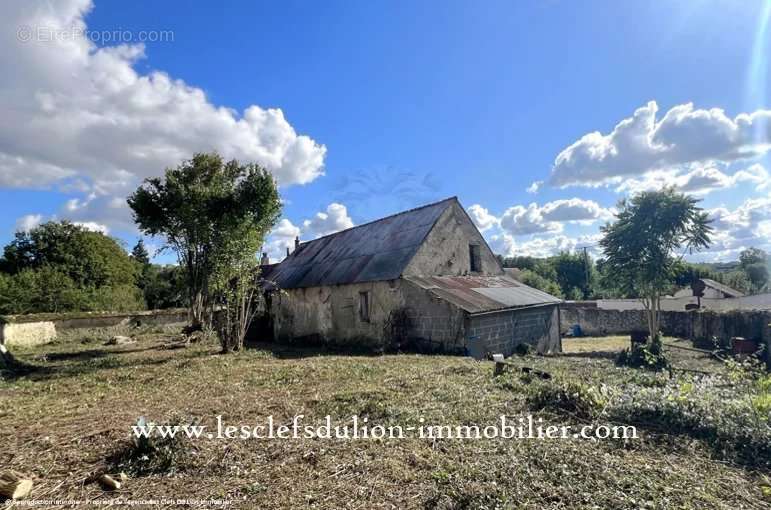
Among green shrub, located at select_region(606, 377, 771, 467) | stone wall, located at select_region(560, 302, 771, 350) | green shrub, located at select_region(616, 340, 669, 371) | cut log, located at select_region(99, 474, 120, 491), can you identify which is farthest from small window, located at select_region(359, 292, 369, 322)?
cut log, located at select_region(99, 474, 120, 491)

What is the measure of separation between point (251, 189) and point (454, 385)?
9459mm

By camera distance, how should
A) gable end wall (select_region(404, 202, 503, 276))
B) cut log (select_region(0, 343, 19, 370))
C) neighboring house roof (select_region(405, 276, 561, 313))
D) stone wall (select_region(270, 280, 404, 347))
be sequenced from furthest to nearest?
gable end wall (select_region(404, 202, 503, 276)) → stone wall (select_region(270, 280, 404, 347)) → neighboring house roof (select_region(405, 276, 561, 313)) → cut log (select_region(0, 343, 19, 370))

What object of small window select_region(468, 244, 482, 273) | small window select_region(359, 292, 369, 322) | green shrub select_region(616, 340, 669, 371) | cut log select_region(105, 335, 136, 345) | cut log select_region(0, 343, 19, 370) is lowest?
cut log select_region(105, 335, 136, 345)

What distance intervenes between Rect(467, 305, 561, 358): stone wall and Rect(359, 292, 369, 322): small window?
4.45 metres

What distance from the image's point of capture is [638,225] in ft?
54.9

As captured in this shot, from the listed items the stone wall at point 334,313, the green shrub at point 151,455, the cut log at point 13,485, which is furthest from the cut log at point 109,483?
the stone wall at point 334,313

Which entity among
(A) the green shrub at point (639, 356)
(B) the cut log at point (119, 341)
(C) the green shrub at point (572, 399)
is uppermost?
(C) the green shrub at point (572, 399)

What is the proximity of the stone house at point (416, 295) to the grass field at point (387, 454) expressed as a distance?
5381mm

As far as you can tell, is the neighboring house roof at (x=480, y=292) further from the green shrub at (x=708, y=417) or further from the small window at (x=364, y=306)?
the green shrub at (x=708, y=417)

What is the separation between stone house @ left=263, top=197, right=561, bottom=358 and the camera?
507 inches

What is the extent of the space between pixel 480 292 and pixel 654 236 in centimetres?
804

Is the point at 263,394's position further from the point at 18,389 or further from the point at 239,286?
the point at 239,286

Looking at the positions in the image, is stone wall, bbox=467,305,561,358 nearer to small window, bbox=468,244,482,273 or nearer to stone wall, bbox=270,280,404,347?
stone wall, bbox=270,280,404,347

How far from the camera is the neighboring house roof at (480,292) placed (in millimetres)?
12867
